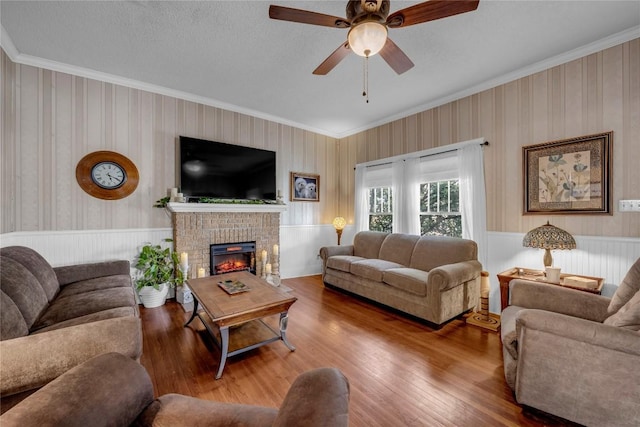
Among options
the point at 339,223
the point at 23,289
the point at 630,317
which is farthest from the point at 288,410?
the point at 339,223

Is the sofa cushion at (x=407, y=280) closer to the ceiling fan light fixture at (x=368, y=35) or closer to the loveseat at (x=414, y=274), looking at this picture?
the loveseat at (x=414, y=274)

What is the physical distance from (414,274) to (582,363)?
1.62 metres

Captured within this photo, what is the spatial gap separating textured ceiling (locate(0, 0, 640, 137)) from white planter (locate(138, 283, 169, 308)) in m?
2.61

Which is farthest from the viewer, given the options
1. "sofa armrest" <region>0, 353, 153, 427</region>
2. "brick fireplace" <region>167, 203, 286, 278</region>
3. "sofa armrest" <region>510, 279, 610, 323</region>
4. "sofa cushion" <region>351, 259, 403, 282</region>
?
"brick fireplace" <region>167, 203, 286, 278</region>

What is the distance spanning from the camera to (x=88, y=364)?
3.03ft

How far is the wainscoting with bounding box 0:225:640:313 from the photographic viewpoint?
2.42 meters

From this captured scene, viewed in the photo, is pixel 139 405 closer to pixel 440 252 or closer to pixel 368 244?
pixel 440 252

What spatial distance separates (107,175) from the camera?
318cm

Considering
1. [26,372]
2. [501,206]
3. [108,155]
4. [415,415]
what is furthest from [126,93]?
[501,206]

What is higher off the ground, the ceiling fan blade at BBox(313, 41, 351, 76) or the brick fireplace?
the ceiling fan blade at BBox(313, 41, 351, 76)

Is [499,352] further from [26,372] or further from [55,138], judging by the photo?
[55,138]

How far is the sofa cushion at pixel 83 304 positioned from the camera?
5.89 feet

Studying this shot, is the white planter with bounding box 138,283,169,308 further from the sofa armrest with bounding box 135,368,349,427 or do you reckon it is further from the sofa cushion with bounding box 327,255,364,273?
the sofa armrest with bounding box 135,368,349,427

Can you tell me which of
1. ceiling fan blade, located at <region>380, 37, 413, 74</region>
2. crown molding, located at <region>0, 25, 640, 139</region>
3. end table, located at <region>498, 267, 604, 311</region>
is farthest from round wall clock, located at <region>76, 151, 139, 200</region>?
end table, located at <region>498, 267, 604, 311</region>
